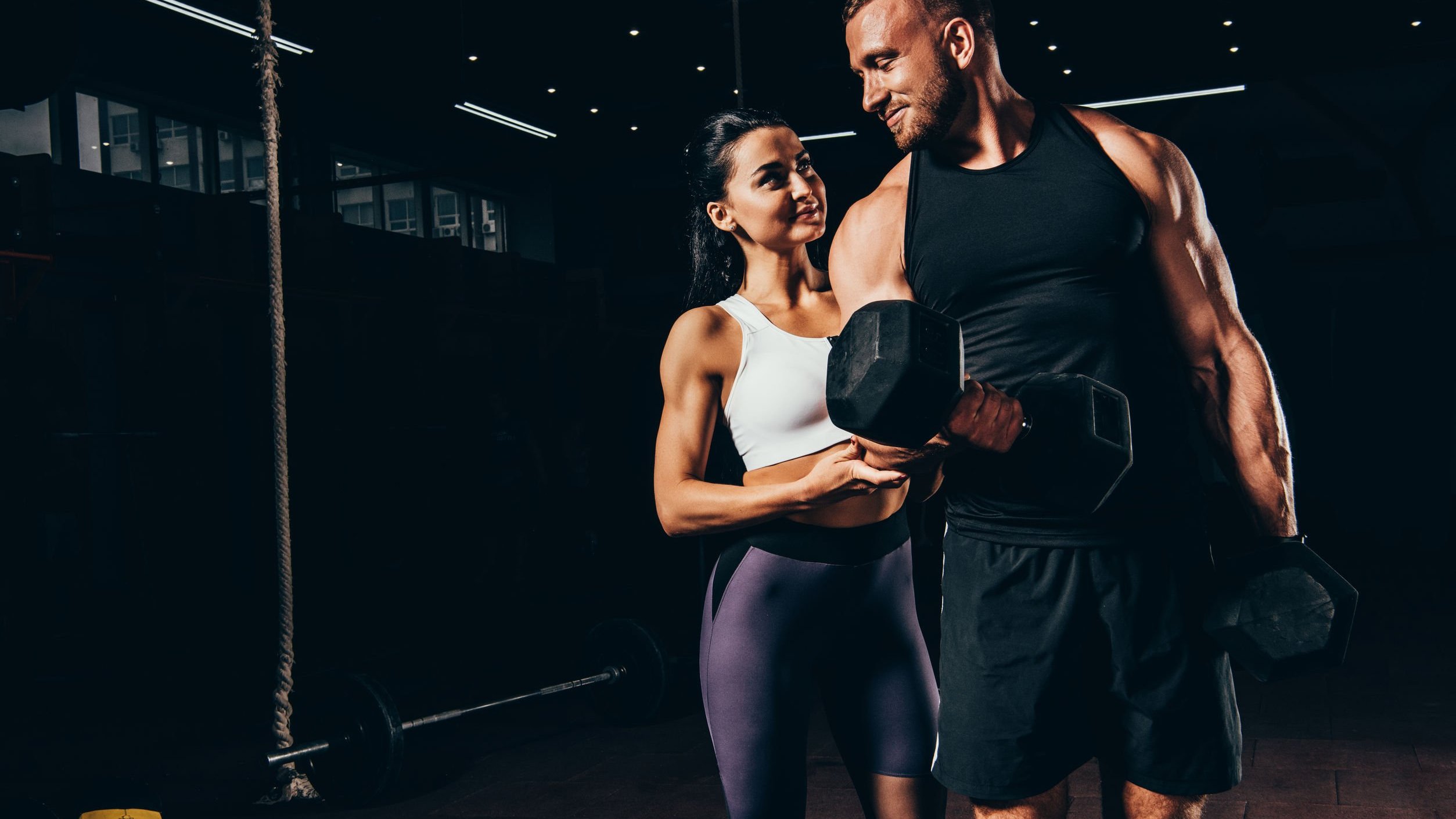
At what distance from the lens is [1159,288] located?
127 cm

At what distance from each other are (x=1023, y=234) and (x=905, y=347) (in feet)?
1.10

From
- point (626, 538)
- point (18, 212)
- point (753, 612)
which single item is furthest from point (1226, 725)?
point (626, 538)

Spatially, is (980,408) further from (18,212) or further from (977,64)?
(18,212)

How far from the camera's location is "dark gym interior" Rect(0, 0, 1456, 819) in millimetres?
3635

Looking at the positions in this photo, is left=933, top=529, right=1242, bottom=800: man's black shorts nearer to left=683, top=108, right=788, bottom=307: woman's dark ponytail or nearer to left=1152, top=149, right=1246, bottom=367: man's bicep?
left=1152, top=149, right=1246, bottom=367: man's bicep

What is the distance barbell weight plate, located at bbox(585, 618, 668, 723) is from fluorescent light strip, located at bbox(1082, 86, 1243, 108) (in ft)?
12.3

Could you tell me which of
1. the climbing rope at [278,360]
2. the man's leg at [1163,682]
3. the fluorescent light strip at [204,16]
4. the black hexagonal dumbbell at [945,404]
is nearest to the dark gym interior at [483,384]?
the fluorescent light strip at [204,16]

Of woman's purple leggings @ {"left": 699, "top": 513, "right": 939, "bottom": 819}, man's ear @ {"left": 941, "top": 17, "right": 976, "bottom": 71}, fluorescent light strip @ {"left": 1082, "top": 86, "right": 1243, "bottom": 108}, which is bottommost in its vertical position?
woman's purple leggings @ {"left": 699, "top": 513, "right": 939, "bottom": 819}

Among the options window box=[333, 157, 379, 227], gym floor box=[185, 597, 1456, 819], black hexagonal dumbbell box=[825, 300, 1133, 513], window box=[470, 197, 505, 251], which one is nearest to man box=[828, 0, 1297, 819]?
black hexagonal dumbbell box=[825, 300, 1133, 513]

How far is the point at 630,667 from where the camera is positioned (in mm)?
3223

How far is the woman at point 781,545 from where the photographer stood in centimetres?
154

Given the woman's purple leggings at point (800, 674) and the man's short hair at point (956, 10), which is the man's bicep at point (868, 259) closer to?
the man's short hair at point (956, 10)

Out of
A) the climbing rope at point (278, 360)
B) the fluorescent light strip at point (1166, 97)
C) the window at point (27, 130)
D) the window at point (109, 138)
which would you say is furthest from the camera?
the window at point (109, 138)

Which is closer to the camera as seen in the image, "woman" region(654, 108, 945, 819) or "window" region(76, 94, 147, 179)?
"woman" region(654, 108, 945, 819)
